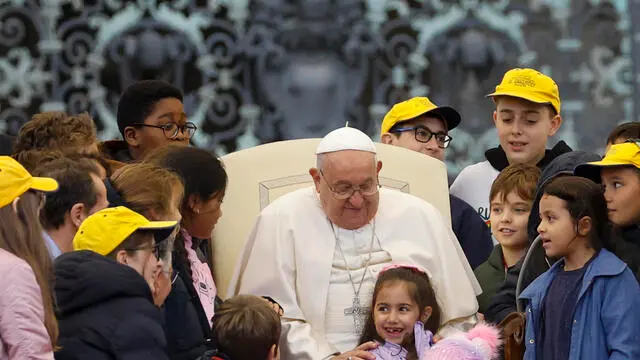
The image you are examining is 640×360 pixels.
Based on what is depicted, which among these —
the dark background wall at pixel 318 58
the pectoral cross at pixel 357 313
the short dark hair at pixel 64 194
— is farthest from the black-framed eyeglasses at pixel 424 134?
the short dark hair at pixel 64 194

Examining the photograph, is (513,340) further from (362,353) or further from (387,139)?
(387,139)

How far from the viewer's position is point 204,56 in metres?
9.82

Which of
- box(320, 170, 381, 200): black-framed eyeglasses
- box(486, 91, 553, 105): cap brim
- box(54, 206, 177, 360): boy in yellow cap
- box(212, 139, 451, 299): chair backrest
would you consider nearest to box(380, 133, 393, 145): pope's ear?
box(212, 139, 451, 299): chair backrest

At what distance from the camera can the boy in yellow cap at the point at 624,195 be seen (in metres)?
6.47

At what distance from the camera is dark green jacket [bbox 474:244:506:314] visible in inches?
287

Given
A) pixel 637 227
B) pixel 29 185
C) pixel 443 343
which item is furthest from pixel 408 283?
pixel 29 185

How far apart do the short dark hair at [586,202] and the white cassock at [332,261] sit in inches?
32.5

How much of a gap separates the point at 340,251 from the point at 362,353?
2.44ft

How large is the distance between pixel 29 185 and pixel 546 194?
2.20m

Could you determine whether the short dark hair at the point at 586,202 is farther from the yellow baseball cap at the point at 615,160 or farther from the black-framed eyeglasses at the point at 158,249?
the black-framed eyeglasses at the point at 158,249

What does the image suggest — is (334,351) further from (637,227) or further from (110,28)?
(110,28)

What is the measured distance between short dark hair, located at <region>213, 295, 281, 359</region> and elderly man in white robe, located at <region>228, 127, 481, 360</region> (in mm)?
596

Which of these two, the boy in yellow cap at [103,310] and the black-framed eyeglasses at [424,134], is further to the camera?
the black-framed eyeglasses at [424,134]

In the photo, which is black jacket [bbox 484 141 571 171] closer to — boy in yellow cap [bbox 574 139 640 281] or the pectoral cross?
boy in yellow cap [bbox 574 139 640 281]
